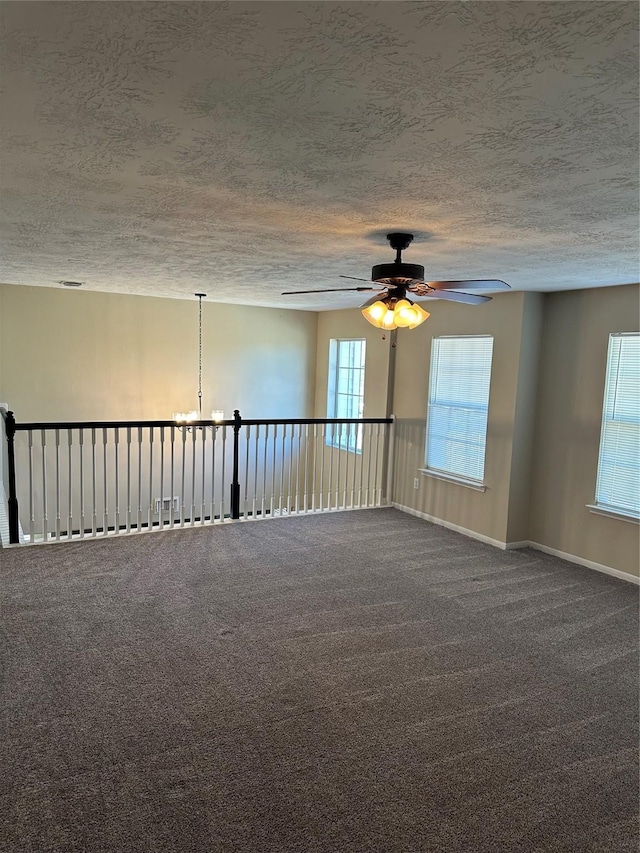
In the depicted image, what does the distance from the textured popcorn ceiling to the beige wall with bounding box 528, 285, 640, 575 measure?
5.07 feet

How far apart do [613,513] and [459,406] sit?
72.3 inches

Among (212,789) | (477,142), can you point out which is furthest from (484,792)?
(477,142)

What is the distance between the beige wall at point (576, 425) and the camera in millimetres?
4773

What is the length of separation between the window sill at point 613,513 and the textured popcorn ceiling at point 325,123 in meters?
2.23

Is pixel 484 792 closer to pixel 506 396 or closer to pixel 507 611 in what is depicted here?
pixel 507 611

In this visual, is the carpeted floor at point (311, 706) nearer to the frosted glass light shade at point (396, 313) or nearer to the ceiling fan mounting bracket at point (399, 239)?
the frosted glass light shade at point (396, 313)

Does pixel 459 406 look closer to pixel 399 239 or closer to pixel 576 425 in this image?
pixel 576 425

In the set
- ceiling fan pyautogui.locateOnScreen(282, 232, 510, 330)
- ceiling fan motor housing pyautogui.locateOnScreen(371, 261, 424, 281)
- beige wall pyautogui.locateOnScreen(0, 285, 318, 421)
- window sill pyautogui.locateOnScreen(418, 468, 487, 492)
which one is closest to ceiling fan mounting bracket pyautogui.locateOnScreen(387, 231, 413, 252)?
ceiling fan pyautogui.locateOnScreen(282, 232, 510, 330)

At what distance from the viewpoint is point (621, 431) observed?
474 cm

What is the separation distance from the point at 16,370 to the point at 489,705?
19.8ft

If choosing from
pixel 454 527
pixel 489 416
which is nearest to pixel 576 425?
pixel 489 416

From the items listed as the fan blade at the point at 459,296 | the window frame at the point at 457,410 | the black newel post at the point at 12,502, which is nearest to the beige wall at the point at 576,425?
the window frame at the point at 457,410

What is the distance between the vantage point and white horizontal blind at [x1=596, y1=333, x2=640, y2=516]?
463 cm

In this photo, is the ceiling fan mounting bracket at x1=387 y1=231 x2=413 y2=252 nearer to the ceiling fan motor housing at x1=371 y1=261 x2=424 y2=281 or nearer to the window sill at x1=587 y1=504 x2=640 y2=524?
the ceiling fan motor housing at x1=371 y1=261 x2=424 y2=281
